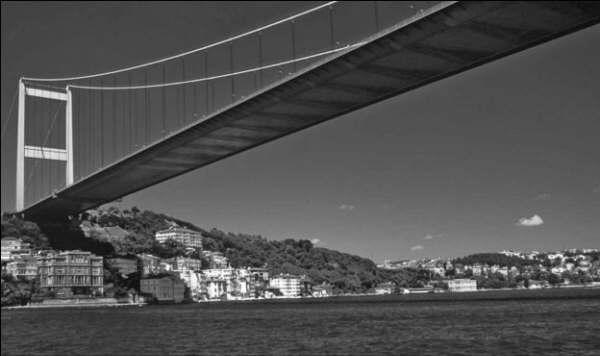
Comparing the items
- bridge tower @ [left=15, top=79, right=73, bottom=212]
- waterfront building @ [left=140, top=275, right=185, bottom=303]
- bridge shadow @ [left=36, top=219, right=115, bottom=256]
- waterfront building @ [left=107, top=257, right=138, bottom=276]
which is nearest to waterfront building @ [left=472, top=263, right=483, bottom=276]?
waterfront building @ [left=140, top=275, right=185, bottom=303]

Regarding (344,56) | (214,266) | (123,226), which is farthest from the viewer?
(214,266)

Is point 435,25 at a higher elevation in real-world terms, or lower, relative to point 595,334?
higher

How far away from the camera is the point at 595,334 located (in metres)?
14.5

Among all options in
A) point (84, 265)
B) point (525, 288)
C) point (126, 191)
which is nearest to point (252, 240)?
point (525, 288)

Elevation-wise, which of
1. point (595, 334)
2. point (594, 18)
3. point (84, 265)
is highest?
point (594, 18)

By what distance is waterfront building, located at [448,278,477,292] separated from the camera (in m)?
101

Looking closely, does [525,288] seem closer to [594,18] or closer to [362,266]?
[362,266]

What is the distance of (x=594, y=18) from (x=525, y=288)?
88.1 m

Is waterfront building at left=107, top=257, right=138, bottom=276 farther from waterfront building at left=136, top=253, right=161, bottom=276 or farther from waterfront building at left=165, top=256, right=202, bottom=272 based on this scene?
waterfront building at left=165, top=256, right=202, bottom=272

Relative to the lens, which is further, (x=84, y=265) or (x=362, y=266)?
(x=362, y=266)

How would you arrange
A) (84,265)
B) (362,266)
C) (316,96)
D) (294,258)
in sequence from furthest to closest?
(362,266)
(294,258)
(84,265)
(316,96)

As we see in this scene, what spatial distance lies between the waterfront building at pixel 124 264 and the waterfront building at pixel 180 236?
22.9 m

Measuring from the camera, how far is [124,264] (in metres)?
48.7

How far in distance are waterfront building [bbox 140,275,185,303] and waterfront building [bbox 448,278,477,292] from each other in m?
52.5
